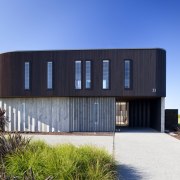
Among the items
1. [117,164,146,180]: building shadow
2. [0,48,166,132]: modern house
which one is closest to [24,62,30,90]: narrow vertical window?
[0,48,166,132]: modern house

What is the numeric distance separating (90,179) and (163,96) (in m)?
14.8

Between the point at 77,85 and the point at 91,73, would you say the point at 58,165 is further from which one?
the point at 91,73

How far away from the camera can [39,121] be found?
66.2ft

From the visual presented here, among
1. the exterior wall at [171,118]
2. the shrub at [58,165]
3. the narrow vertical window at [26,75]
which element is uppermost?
the narrow vertical window at [26,75]

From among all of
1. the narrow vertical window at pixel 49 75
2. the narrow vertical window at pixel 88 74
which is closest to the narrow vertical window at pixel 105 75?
the narrow vertical window at pixel 88 74

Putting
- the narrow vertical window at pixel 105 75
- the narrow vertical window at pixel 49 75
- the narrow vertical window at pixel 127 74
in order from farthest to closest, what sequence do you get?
the narrow vertical window at pixel 49 75
the narrow vertical window at pixel 105 75
the narrow vertical window at pixel 127 74

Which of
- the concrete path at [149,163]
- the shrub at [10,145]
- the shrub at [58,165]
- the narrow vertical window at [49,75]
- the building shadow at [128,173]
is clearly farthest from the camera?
the narrow vertical window at [49,75]

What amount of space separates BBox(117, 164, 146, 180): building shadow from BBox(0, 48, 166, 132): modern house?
457 inches

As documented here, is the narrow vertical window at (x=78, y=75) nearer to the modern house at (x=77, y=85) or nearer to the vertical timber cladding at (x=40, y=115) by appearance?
the modern house at (x=77, y=85)

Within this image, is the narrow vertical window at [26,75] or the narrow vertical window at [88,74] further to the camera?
the narrow vertical window at [26,75]

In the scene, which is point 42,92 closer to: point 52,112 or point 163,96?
point 52,112

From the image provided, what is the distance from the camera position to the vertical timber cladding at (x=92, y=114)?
19734 mm

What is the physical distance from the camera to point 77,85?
767 inches

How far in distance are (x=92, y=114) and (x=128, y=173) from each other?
1280cm
